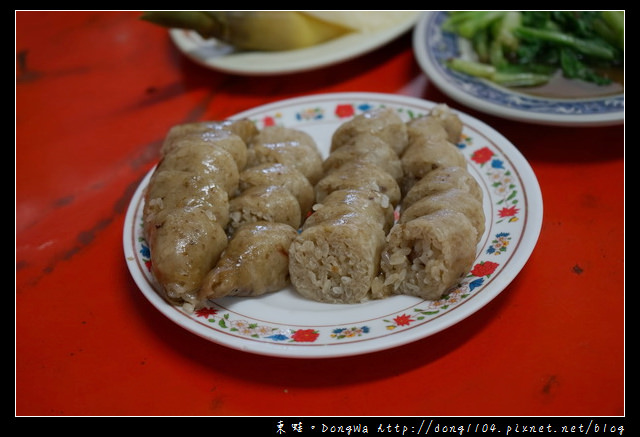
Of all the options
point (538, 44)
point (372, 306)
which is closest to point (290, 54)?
point (538, 44)

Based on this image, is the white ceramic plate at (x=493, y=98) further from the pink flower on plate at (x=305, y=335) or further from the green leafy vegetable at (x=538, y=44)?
the pink flower on plate at (x=305, y=335)

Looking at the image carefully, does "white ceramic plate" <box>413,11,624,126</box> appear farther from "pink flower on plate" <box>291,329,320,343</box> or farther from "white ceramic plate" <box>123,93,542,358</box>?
"pink flower on plate" <box>291,329,320,343</box>

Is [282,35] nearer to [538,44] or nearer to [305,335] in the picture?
[538,44]

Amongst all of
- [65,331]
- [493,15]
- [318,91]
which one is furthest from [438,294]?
[493,15]

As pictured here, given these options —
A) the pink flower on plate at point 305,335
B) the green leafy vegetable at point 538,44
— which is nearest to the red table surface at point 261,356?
the pink flower on plate at point 305,335

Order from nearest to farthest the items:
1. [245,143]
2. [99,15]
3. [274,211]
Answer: [274,211]
[245,143]
[99,15]

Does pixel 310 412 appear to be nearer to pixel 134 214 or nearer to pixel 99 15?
pixel 134 214
